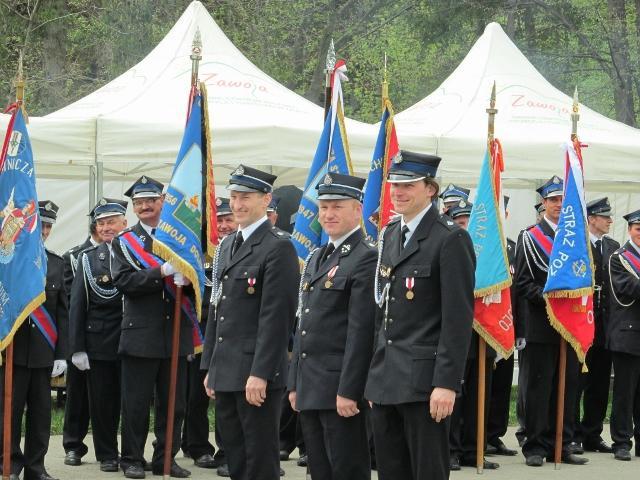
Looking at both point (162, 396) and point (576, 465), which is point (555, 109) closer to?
point (576, 465)

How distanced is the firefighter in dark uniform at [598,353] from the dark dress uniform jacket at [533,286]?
967mm

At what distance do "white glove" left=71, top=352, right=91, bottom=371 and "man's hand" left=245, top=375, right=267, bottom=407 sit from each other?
2.92 meters

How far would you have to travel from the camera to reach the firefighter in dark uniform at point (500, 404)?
400 inches

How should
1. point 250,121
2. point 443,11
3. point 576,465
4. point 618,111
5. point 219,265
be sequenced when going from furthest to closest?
point 443,11
point 618,111
point 250,121
point 576,465
point 219,265

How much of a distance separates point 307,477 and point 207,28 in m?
6.53

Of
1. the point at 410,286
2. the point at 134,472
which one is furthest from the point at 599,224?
the point at 410,286

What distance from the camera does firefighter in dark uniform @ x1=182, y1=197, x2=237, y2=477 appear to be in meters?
9.31

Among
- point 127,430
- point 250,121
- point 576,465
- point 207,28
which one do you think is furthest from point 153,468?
point 207,28

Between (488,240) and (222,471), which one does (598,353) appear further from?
(222,471)

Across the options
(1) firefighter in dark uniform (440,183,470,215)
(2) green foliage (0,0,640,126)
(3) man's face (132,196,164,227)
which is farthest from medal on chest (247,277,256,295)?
(2) green foliage (0,0,640,126)

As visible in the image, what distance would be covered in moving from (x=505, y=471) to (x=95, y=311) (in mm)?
3307

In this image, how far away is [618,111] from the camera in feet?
68.3

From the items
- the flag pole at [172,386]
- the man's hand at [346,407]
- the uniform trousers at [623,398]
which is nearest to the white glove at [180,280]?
the flag pole at [172,386]

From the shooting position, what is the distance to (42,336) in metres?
8.16
